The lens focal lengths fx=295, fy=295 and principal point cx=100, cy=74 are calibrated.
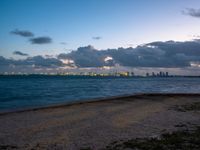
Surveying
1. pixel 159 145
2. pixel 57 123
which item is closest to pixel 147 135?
pixel 159 145

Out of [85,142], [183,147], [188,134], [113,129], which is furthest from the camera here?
[113,129]

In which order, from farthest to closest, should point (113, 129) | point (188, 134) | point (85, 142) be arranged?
point (113, 129)
point (188, 134)
point (85, 142)

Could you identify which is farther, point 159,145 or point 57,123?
point 57,123

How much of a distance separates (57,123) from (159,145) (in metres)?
8.26

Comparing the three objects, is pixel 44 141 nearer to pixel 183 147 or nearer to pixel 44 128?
pixel 44 128

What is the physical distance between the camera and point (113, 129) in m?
16.5

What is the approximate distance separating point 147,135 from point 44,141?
200 inches

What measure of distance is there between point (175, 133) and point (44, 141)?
653 cm

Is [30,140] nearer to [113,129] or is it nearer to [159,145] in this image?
[113,129]

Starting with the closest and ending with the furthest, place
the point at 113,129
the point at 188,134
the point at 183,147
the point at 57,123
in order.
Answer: the point at 183,147
the point at 188,134
the point at 113,129
the point at 57,123

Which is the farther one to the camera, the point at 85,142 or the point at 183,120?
the point at 183,120

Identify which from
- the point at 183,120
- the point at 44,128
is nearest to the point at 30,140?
the point at 44,128

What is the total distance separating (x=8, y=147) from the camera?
12.5 metres

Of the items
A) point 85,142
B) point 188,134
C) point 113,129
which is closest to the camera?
point 85,142
